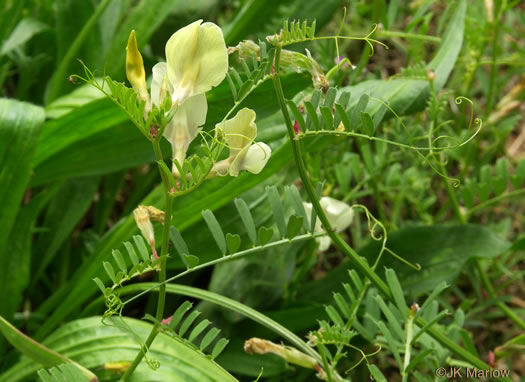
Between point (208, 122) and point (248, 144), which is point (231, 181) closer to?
point (208, 122)

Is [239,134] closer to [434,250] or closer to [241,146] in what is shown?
[241,146]

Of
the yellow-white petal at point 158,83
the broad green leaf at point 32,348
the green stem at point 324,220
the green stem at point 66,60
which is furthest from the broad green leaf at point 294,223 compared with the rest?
the green stem at point 66,60

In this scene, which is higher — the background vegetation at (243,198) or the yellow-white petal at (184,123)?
the yellow-white petal at (184,123)

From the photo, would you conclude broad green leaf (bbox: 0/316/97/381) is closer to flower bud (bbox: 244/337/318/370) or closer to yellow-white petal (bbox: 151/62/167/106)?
flower bud (bbox: 244/337/318/370)

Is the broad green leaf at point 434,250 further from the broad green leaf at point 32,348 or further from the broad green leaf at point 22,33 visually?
the broad green leaf at point 22,33

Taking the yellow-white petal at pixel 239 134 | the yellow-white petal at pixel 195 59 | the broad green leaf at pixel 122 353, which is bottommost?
the broad green leaf at pixel 122 353

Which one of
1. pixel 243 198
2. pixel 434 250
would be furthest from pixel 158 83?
pixel 434 250
